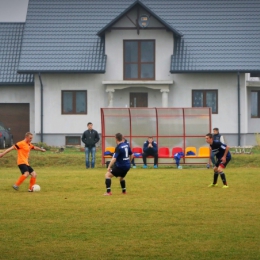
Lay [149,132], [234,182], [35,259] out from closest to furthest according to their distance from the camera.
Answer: [35,259]
[234,182]
[149,132]

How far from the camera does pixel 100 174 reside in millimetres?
33750

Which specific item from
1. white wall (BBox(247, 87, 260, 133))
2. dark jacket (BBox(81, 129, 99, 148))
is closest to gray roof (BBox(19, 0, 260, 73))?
white wall (BBox(247, 87, 260, 133))

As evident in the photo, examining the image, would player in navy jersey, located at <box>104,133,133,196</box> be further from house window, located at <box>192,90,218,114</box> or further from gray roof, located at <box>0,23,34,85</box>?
gray roof, located at <box>0,23,34,85</box>

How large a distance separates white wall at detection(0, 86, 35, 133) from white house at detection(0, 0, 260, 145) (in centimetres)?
18

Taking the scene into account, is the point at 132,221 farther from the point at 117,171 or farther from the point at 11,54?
the point at 11,54

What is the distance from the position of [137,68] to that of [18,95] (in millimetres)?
7716

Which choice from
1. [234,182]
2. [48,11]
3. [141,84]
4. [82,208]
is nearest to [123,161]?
[82,208]

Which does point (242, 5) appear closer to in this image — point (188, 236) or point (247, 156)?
point (247, 156)

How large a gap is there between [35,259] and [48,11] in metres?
42.0

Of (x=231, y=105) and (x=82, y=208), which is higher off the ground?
(x=231, y=105)

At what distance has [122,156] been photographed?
24000 millimetres

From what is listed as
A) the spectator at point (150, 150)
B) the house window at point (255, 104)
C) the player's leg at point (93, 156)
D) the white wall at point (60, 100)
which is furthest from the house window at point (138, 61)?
the player's leg at point (93, 156)

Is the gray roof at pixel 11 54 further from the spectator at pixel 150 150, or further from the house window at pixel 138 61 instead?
the spectator at pixel 150 150

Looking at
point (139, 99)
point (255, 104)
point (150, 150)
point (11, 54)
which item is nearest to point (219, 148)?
point (150, 150)
